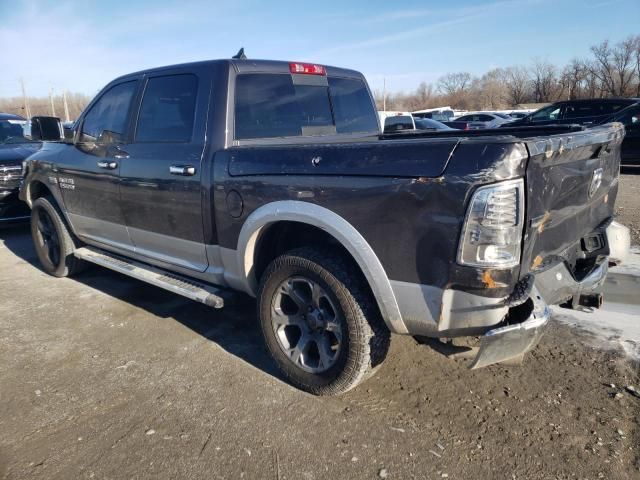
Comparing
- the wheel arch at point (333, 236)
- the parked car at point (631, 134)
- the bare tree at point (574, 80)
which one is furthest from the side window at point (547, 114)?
the bare tree at point (574, 80)

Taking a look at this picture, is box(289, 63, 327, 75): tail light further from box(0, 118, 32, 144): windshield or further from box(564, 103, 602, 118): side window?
box(564, 103, 602, 118): side window

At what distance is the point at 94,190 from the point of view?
4.31 meters

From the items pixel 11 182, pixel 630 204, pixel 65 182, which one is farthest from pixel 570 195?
pixel 11 182

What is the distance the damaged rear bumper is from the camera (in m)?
2.16

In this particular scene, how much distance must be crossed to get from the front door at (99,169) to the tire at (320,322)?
5.95 feet

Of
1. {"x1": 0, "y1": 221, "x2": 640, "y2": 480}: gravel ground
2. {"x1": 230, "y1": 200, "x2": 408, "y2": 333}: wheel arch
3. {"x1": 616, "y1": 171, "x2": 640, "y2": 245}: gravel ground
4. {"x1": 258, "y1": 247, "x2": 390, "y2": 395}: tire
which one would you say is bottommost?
{"x1": 0, "y1": 221, "x2": 640, "y2": 480}: gravel ground

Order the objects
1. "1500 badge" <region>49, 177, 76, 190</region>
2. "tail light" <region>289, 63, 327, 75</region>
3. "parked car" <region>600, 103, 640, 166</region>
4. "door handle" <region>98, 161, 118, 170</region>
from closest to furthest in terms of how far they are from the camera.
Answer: "tail light" <region>289, 63, 327, 75</region> → "door handle" <region>98, 161, 118, 170</region> → "1500 badge" <region>49, 177, 76, 190</region> → "parked car" <region>600, 103, 640, 166</region>

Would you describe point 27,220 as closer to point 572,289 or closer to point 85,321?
point 85,321

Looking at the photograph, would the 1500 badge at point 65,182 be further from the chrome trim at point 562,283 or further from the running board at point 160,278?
the chrome trim at point 562,283

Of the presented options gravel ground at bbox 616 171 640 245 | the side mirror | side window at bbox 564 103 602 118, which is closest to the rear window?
the side mirror

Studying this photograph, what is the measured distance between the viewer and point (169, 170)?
136 inches

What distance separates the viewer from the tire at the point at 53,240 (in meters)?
5.02

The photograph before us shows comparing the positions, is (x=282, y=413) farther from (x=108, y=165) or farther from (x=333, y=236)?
(x=108, y=165)

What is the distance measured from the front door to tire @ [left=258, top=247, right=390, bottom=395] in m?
1.81
